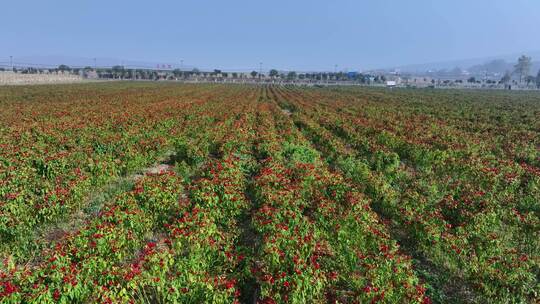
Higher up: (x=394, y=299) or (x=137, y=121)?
(x=137, y=121)

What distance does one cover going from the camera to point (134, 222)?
8578mm

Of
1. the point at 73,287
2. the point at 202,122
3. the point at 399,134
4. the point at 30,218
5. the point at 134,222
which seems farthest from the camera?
the point at 202,122

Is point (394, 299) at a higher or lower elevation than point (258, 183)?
lower

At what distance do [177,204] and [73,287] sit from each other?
15.6 feet

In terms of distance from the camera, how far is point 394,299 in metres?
6.58

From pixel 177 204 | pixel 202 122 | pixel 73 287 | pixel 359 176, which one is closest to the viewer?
pixel 73 287

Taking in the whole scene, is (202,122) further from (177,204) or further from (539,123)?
(539,123)

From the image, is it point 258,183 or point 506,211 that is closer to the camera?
point 506,211

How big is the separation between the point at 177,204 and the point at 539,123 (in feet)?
122

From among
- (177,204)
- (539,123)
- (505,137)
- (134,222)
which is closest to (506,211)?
(177,204)

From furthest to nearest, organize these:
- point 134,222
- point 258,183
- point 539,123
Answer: point 539,123
point 258,183
point 134,222

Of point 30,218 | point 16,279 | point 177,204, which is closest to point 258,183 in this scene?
point 177,204

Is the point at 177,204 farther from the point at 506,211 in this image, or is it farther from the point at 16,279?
the point at 506,211

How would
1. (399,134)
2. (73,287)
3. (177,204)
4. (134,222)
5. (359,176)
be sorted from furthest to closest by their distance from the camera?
(399,134) → (359,176) → (177,204) → (134,222) → (73,287)
